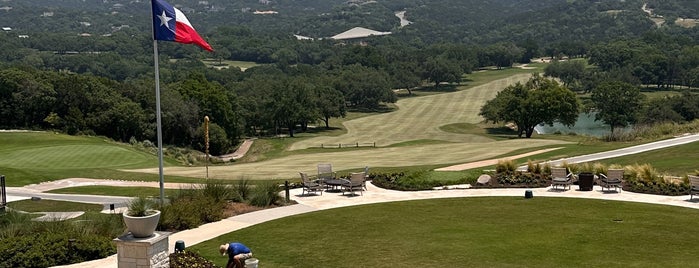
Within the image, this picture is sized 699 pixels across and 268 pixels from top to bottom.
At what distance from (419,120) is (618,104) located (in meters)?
31.0

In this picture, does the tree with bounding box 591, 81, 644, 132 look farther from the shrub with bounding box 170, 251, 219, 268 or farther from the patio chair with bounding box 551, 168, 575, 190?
the shrub with bounding box 170, 251, 219, 268

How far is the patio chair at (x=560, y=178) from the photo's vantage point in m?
25.9

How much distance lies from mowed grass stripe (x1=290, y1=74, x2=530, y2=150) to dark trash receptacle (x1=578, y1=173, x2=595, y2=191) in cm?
5366

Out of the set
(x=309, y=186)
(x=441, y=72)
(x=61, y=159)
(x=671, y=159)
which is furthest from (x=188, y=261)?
(x=441, y=72)

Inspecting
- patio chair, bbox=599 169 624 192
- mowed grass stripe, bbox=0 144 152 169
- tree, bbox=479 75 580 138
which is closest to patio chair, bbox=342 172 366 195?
patio chair, bbox=599 169 624 192

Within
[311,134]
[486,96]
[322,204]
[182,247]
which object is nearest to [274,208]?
[322,204]

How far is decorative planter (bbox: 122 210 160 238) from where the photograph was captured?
13734mm

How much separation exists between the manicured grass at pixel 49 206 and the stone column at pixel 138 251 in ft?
40.1

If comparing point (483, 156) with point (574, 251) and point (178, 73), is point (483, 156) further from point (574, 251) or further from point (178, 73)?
point (178, 73)

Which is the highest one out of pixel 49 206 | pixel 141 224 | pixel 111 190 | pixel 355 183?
pixel 141 224

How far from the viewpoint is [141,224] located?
13773 millimetres

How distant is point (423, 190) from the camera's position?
27.0 m

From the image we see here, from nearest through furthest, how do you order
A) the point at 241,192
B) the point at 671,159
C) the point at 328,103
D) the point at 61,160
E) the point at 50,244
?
the point at 50,244 → the point at 241,192 → the point at 671,159 → the point at 61,160 → the point at 328,103

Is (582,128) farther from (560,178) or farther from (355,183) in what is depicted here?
(355,183)
